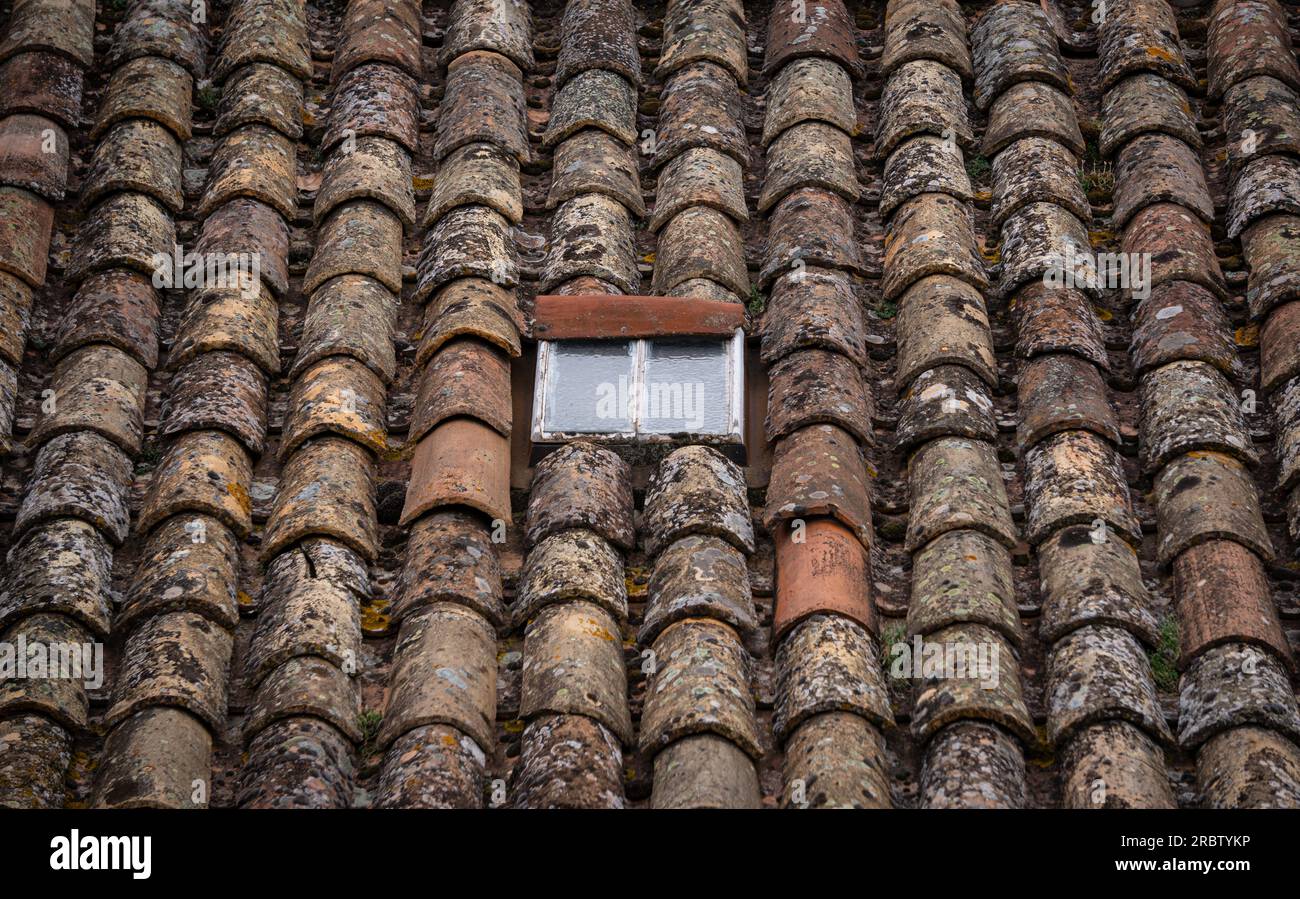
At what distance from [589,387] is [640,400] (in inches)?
8.0

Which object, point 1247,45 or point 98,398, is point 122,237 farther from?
point 1247,45

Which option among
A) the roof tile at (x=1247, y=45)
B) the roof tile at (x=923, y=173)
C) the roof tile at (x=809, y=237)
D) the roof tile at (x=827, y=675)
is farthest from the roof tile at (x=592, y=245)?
the roof tile at (x=1247, y=45)

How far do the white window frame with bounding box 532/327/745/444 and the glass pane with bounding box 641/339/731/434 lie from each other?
1 centimetres

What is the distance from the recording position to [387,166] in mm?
8023

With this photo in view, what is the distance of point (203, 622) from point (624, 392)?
1.74 metres

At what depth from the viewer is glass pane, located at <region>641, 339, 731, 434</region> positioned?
7027 mm

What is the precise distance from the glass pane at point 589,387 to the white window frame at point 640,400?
0.01 metres

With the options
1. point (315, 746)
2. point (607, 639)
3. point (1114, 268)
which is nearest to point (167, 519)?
point (315, 746)

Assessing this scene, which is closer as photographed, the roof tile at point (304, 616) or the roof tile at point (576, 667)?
the roof tile at point (576, 667)

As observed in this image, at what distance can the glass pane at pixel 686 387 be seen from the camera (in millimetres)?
7027

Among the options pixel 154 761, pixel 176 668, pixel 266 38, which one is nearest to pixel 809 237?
pixel 266 38

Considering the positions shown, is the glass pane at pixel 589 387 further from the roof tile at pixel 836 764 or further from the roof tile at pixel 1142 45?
the roof tile at pixel 1142 45

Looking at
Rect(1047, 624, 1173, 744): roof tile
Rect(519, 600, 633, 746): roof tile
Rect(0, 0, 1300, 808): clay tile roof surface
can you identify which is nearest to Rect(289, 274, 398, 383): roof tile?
Rect(0, 0, 1300, 808): clay tile roof surface
